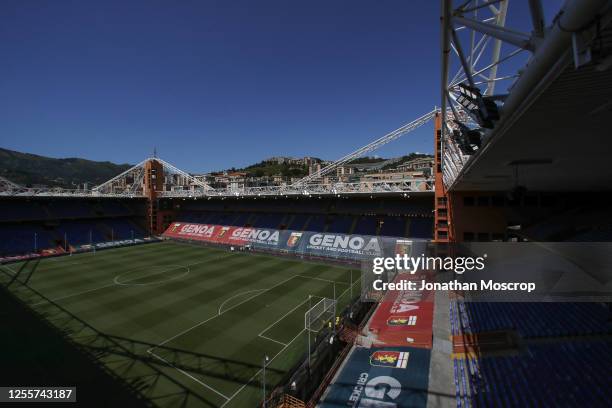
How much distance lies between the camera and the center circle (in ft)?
83.8

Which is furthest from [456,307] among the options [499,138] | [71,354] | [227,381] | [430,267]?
[71,354]

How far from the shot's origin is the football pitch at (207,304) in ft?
43.5

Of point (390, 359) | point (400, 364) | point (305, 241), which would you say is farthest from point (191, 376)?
point (305, 241)

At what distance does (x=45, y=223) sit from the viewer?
139ft

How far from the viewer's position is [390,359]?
13289 millimetres

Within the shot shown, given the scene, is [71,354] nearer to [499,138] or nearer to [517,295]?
[499,138]

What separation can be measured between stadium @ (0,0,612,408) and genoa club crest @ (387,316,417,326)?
0.12 metres

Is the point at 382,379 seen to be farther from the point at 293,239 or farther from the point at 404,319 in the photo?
the point at 293,239

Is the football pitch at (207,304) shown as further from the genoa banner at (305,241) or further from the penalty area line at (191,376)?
the genoa banner at (305,241)

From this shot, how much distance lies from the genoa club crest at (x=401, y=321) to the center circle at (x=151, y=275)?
19396 millimetres

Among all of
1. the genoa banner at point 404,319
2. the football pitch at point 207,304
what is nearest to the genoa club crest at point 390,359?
the genoa banner at point 404,319

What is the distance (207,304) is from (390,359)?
12949 mm

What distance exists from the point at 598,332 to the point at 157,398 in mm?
17063

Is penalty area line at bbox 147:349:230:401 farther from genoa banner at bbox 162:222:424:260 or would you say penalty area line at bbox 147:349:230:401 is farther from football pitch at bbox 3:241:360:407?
A: genoa banner at bbox 162:222:424:260
